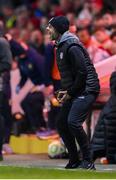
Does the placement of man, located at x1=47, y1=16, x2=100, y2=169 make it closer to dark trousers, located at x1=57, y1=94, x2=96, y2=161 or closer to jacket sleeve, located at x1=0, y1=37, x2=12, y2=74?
dark trousers, located at x1=57, y1=94, x2=96, y2=161

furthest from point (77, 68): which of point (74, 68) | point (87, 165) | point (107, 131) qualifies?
point (107, 131)

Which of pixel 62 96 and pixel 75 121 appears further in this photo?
pixel 62 96

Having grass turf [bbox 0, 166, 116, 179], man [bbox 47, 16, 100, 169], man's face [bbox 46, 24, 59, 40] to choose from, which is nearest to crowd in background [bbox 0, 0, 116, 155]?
man's face [bbox 46, 24, 59, 40]

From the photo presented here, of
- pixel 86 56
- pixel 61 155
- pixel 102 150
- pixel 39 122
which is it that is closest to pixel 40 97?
pixel 39 122

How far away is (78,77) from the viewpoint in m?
13.5

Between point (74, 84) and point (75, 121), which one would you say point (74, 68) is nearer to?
point (74, 84)

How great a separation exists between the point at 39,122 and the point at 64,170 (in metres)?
4.60

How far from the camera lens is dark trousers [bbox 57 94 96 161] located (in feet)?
44.7

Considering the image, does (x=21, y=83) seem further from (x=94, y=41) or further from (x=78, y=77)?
(x=78, y=77)

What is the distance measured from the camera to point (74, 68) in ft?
44.5

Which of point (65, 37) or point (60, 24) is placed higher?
point (60, 24)

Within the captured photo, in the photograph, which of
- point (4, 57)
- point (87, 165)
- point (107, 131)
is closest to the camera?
point (87, 165)

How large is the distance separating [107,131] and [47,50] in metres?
2.48

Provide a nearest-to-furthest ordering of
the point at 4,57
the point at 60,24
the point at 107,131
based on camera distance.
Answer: the point at 60,24 → the point at 107,131 → the point at 4,57
